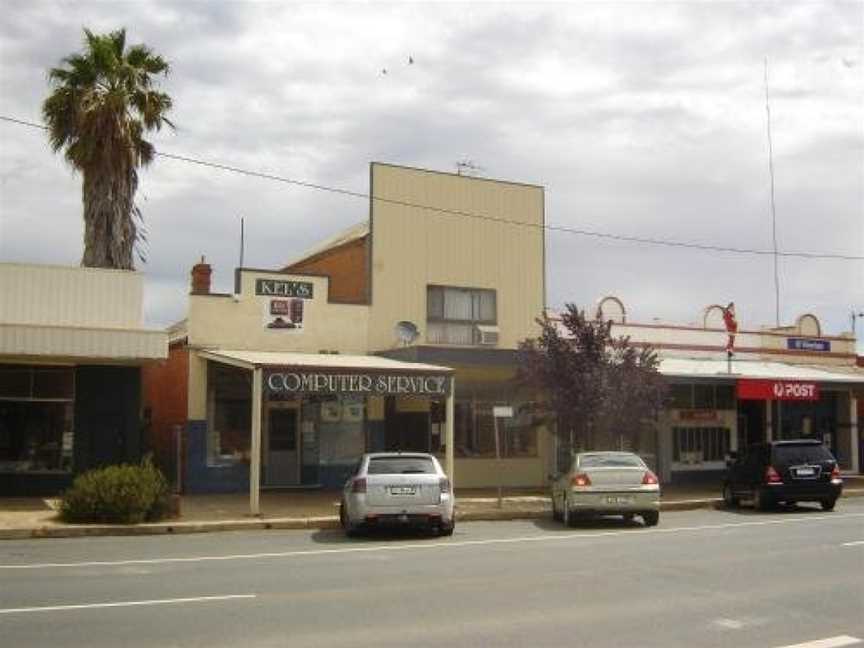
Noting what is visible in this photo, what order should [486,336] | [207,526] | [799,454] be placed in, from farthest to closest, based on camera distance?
1. [486,336]
2. [799,454]
3. [207,526]

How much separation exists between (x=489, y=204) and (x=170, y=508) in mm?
12883

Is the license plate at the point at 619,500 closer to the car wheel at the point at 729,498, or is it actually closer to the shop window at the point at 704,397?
the car wheel at the point at 729,498

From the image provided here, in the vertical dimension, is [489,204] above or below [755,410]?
above

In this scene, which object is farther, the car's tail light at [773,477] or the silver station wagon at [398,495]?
the car's tail light at [773,477]

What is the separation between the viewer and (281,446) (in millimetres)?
25469

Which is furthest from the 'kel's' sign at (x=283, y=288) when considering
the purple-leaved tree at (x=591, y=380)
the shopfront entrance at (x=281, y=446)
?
the purple-leaved tree at (x=591, y=380)

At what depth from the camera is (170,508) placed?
18.8 meters

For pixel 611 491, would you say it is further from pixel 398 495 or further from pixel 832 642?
pixel 832 642

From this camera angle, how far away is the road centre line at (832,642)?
819 cm

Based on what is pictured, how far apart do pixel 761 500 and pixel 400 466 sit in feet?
31.5

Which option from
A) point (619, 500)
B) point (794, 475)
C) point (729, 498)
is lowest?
point (729, 498)

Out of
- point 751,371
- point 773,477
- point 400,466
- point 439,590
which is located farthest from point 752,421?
point 439,590

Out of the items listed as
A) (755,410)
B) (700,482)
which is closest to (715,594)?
(700,482)

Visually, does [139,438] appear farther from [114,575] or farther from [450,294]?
[114,575]
